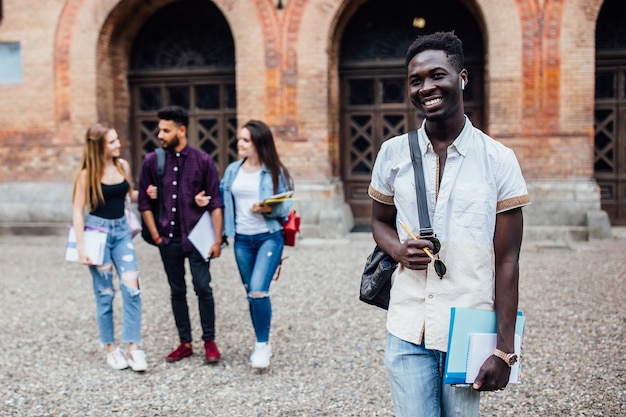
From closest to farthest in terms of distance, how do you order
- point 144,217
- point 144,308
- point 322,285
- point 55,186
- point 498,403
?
point 498,403 → point 144,217 → point 144,308 → point 322,285 → point 55,186

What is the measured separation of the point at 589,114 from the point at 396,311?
10177 mm

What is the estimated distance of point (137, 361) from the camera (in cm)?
499

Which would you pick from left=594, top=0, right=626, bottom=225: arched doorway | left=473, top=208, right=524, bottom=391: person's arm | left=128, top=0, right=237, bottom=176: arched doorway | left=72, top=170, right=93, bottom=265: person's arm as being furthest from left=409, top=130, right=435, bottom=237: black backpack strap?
left=128, top=0, right=237, bottom=176: arched doorway

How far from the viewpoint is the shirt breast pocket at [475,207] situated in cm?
225

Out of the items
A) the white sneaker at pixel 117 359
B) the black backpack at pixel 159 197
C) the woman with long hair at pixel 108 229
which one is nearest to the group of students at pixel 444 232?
the black backpack at pixel 159 197

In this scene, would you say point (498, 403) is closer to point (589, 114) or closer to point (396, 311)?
point (396, 311)

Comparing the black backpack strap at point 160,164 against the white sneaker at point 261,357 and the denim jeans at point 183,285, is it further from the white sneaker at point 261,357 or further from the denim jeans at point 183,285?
the white sneaker at point 261,357

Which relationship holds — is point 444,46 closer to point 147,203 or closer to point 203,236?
point 203,236

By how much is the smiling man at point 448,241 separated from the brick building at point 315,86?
30.5 ft

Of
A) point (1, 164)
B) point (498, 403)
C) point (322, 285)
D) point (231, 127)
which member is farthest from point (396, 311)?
point (1, 164)

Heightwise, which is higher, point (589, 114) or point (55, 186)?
point (589, 114)

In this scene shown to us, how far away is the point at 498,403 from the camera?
4.19 meters

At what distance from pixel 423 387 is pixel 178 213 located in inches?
129

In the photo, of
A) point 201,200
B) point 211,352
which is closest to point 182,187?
point 201,200
